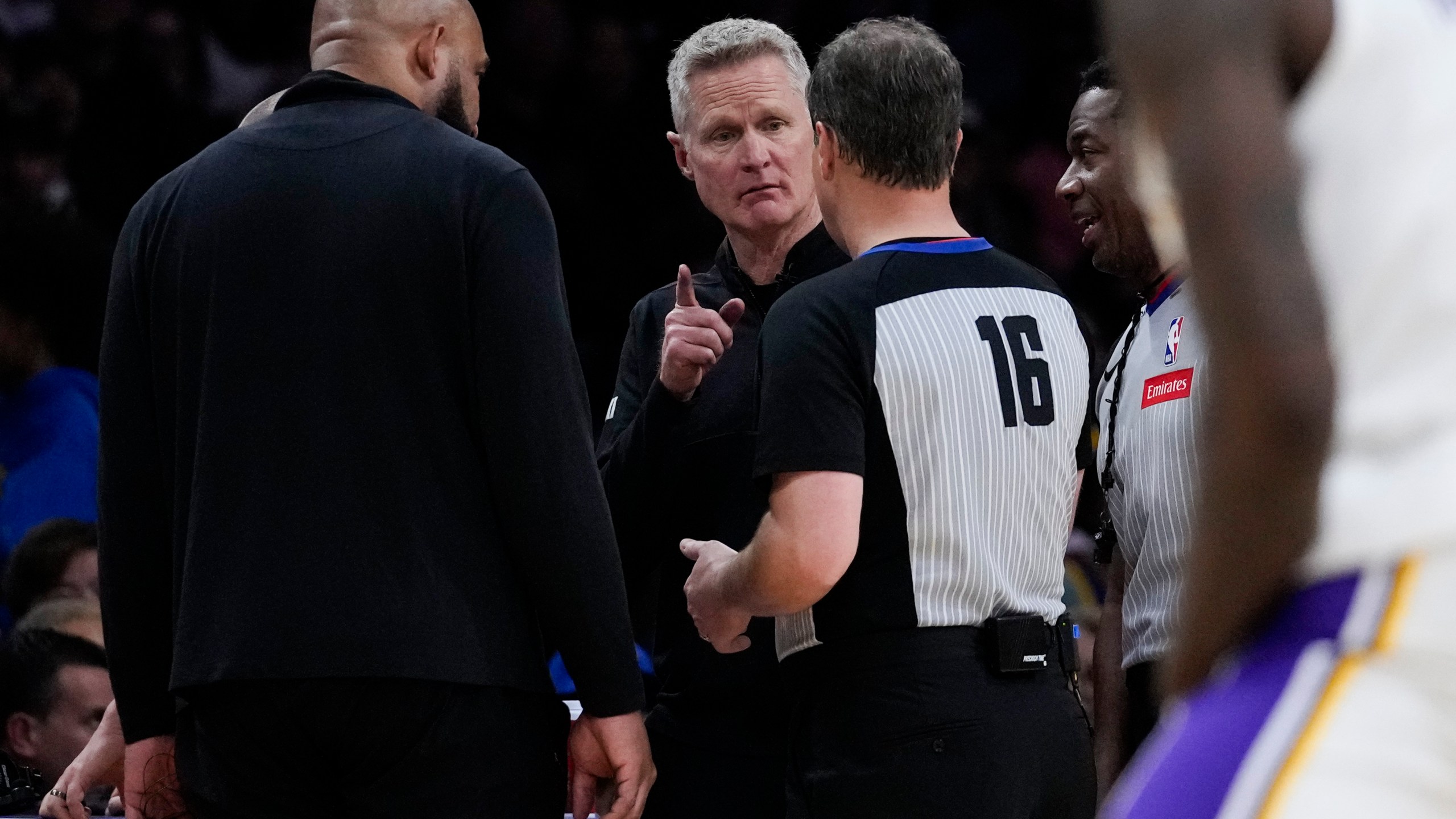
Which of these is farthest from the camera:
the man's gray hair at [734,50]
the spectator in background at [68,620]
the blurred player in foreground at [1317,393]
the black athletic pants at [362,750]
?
the spectator in background at [68,620]

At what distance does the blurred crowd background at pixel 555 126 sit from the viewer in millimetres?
5816

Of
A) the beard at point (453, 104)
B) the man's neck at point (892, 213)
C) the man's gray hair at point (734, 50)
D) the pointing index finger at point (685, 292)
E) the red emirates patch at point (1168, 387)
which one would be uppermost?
the man's gray hair at point (734, 50)

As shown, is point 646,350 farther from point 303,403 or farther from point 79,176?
point 79,176

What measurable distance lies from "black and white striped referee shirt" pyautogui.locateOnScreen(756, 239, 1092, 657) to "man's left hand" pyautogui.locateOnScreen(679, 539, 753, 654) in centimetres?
→ 11

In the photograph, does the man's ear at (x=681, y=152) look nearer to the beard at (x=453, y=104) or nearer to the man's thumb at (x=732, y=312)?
the man's thumb at (x=732, y=312)

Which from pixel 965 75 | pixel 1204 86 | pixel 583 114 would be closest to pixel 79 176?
pixel 583 114

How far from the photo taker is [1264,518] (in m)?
1.18

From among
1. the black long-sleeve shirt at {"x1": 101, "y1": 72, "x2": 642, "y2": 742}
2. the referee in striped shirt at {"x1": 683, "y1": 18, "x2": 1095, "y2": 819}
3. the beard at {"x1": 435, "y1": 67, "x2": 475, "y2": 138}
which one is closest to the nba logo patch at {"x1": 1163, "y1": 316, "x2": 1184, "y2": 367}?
the referee in striped shirt at {"x1": 683, "y1": 18, "x2": 1095, "y2": 819}

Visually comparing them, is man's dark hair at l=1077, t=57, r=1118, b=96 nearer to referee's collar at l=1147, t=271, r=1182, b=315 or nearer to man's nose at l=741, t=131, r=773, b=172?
referee's collar at l=1147, t=271, r=1182, b=315

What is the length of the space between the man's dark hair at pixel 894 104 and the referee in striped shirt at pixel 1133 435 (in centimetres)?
45

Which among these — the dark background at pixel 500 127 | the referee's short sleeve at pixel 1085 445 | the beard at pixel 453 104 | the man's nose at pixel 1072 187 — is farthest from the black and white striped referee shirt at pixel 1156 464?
the dark background at pixel 500 127

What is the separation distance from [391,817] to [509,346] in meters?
0.62

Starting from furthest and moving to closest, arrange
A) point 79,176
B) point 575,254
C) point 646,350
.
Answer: point 79,176 → point 575,254 → point 646,350

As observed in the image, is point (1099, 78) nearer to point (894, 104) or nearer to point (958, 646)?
point (894, 104)
